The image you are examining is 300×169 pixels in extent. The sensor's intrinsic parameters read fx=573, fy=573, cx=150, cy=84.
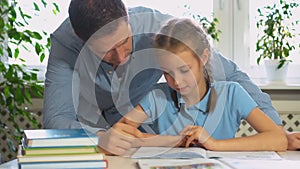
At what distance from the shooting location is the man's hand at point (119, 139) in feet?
5.04

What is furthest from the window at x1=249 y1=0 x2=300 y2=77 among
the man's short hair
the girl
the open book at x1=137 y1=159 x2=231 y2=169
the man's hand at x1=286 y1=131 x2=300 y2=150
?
the open book at x1=137 y1=159 x2=231 y2=169

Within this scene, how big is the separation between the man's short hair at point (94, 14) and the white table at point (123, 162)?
36 centimetres

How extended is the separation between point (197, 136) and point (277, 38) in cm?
165

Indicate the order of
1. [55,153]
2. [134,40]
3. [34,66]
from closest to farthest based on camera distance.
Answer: [55,153], [134,40], [34,66]

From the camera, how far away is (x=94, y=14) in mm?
1580

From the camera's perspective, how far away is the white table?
54.9 inches

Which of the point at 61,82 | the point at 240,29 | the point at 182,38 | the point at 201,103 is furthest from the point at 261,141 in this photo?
the point at 240,29

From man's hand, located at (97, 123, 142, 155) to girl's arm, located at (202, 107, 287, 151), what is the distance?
20cm

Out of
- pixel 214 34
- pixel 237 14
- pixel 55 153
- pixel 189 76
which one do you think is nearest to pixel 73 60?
pixel 189 76

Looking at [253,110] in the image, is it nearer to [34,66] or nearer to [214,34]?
[214,34]

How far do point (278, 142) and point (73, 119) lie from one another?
0.62 metres

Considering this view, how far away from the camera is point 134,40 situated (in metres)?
1.87

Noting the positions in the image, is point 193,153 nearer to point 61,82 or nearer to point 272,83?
point 61,82

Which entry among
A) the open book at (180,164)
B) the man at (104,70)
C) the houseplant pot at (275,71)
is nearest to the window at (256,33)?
the houseplant pot at (275,71)
